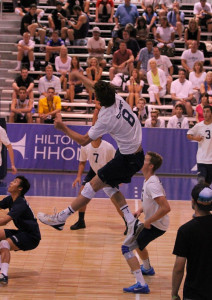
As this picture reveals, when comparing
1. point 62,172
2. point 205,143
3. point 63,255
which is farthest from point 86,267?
point 62,172

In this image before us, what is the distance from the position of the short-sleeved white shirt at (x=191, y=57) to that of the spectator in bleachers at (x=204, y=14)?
2482mm

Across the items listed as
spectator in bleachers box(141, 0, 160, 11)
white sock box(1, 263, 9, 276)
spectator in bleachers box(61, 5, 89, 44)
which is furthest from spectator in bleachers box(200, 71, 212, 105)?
white sock box(1, 263, 9, 276)

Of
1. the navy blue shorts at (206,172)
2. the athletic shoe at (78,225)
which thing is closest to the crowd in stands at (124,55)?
the navy blue shorts at (206,172)

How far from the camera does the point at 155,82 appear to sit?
19984 millimetres

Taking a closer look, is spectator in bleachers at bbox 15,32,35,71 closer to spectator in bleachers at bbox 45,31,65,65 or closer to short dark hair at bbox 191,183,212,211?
spectator in bleachers at bbox 45,31,65,65

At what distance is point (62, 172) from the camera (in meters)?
17.8

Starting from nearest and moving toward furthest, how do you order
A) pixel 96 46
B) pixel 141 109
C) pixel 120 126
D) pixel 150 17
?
1. pixel 120 126
2. pixel 141 109
3. pixel 96 46
4. pixel 150 17

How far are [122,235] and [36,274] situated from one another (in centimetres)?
260

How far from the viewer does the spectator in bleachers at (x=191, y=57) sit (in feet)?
68.9

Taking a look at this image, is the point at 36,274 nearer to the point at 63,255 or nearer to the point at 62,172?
the point at 63,255

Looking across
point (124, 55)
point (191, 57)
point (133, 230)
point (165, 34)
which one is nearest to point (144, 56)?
point (124, 55)

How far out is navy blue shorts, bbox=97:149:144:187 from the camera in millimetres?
8688

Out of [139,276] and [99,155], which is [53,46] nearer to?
[99,155]

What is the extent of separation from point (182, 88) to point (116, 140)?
10999 mm
